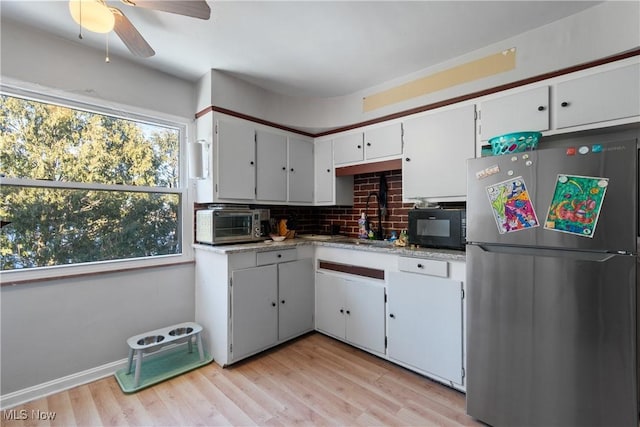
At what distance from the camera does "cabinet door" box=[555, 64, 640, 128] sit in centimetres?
164

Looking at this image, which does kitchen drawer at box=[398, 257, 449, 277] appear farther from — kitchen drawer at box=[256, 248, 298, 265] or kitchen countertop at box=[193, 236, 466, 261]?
kitchen drawer at box=[256, 248, 298, 265]

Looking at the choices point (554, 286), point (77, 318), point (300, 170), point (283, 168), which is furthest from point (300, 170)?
point (554, 286)

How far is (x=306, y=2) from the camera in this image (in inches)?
66.2

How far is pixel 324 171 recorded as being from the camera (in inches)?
127

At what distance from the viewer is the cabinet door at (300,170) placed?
122 inches

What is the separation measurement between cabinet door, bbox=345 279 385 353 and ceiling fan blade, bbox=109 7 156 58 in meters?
2.24

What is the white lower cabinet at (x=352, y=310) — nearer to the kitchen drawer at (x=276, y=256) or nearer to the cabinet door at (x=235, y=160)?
the kitchen drawer at (x=276, y=256)

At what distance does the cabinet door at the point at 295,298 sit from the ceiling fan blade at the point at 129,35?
185 centimetres

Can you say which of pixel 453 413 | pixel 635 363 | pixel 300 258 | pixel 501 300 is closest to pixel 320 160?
pixel 300 258

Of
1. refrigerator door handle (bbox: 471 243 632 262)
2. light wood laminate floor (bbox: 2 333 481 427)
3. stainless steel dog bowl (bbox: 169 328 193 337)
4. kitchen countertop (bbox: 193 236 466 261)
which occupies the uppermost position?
refrigerator door handle (bbox: 471 243 632 262)

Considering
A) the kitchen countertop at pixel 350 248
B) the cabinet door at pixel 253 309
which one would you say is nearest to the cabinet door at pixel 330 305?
the kitchen countertop at pixel 350 248

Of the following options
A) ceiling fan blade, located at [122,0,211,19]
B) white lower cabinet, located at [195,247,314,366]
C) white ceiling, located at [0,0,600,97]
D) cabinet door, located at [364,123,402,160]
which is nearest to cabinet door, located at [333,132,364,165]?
cabinet door, located at [364,123,402,160]

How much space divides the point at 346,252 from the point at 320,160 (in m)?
1.18

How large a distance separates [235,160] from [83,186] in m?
1.14
